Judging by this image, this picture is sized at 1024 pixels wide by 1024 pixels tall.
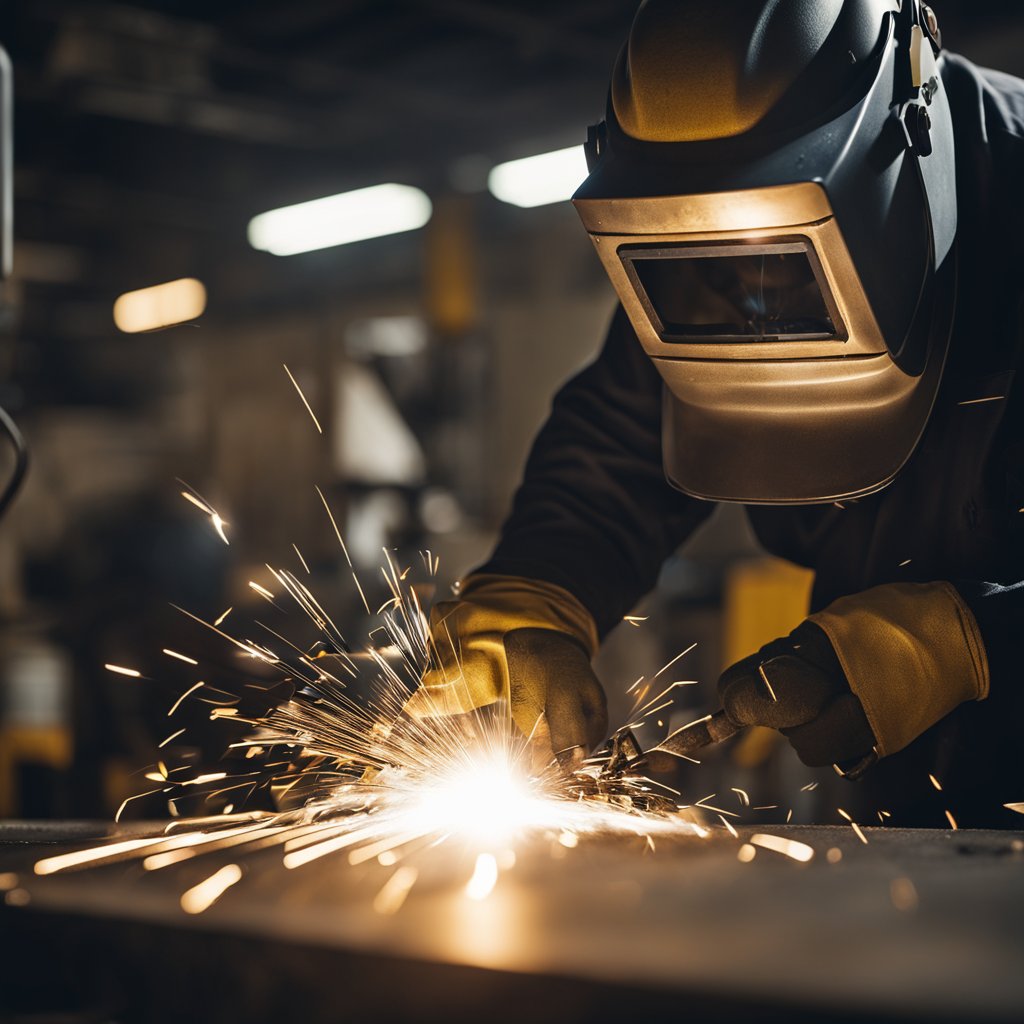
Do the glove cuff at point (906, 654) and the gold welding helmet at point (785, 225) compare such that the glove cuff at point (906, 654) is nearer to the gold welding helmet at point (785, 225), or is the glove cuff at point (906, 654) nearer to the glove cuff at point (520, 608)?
the gold welding helmet at point (785, 225)

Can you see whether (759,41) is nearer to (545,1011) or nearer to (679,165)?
(679,165)

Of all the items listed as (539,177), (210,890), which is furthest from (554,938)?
(539,177)

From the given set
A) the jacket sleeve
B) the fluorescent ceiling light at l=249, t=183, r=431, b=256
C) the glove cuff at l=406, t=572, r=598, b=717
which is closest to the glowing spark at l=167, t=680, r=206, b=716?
the glove cuff at l=406, t=572, r=598, b=717

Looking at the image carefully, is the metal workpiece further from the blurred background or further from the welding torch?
the blurred background

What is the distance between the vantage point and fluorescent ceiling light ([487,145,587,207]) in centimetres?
477

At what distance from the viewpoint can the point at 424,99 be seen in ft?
14.8

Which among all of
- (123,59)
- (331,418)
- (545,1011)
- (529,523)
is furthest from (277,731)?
(331,418)

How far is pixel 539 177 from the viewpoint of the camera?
4969 mm

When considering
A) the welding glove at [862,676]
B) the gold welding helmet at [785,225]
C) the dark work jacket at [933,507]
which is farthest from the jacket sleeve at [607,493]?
the welding glove at [862,676]

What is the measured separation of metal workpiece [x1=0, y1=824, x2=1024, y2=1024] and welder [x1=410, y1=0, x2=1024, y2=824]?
261mm

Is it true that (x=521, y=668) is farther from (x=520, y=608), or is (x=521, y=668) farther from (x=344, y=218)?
(x=344, y=218)

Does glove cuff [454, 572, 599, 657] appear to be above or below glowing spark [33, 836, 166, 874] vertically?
above

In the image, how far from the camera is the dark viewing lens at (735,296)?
137cm

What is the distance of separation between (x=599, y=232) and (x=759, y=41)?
9.7 inches
